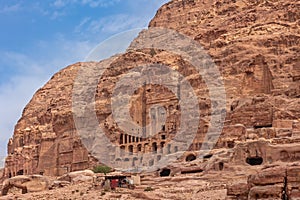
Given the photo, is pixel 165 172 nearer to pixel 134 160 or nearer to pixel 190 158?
pixel 190 158

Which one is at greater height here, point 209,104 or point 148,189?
point 209,104

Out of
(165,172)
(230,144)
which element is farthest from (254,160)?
(230,144)

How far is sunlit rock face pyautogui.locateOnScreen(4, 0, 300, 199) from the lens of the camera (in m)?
51.9

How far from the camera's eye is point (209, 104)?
70.1 meters

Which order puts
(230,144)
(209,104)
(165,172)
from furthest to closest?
(209,104), (230,144), (165,172)

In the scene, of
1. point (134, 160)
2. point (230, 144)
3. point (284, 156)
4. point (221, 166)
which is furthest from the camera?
point (134, 160)

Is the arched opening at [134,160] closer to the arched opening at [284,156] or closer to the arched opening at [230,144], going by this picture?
the arched opening at [230,144]

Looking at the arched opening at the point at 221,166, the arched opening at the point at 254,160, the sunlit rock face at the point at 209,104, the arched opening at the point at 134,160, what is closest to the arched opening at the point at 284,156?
the sunlit rock face at the point at 209,104

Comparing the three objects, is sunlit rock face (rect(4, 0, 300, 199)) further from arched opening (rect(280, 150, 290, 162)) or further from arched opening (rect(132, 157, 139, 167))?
arched opening (rect(132, 157, 139, 167))

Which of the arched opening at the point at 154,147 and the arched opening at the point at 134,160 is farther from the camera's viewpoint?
the arched opening at the point at 154,147

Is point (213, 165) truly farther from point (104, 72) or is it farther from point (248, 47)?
point (104, 72)

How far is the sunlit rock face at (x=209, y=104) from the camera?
51906 millimetres

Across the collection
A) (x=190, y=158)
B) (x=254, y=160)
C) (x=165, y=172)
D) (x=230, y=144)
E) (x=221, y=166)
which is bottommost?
(x=165, y=172)

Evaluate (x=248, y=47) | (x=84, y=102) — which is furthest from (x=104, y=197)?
(x=84, y=102)
